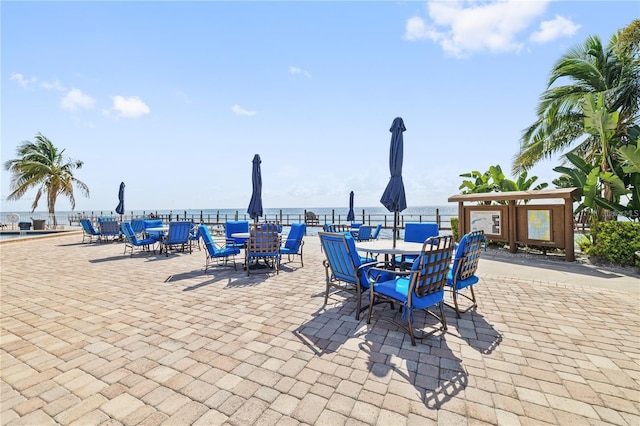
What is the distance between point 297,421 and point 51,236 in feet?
57.5

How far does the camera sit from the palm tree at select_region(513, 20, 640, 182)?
7.71 metres

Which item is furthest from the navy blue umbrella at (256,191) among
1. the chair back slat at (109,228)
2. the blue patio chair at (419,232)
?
the chair back slat at (109,228)

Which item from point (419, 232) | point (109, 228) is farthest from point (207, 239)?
point (109, 228)

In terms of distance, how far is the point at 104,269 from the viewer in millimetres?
6422

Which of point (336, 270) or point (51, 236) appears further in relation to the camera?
point (51, 236)

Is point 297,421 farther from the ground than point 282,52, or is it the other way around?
point 282,52

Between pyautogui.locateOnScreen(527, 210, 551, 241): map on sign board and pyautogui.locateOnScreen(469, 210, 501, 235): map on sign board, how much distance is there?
0.82 metres

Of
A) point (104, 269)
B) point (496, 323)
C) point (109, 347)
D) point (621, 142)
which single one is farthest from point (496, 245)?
point (104, 269)

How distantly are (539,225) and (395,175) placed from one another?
5403mm

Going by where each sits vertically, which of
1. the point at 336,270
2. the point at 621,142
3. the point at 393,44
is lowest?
the point at 336,270

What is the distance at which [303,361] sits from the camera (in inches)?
95.1

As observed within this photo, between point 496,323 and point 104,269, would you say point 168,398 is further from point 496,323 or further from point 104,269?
point 104,269

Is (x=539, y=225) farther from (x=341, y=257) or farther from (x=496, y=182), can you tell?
(x=341, y=257)

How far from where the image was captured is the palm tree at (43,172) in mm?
16906
